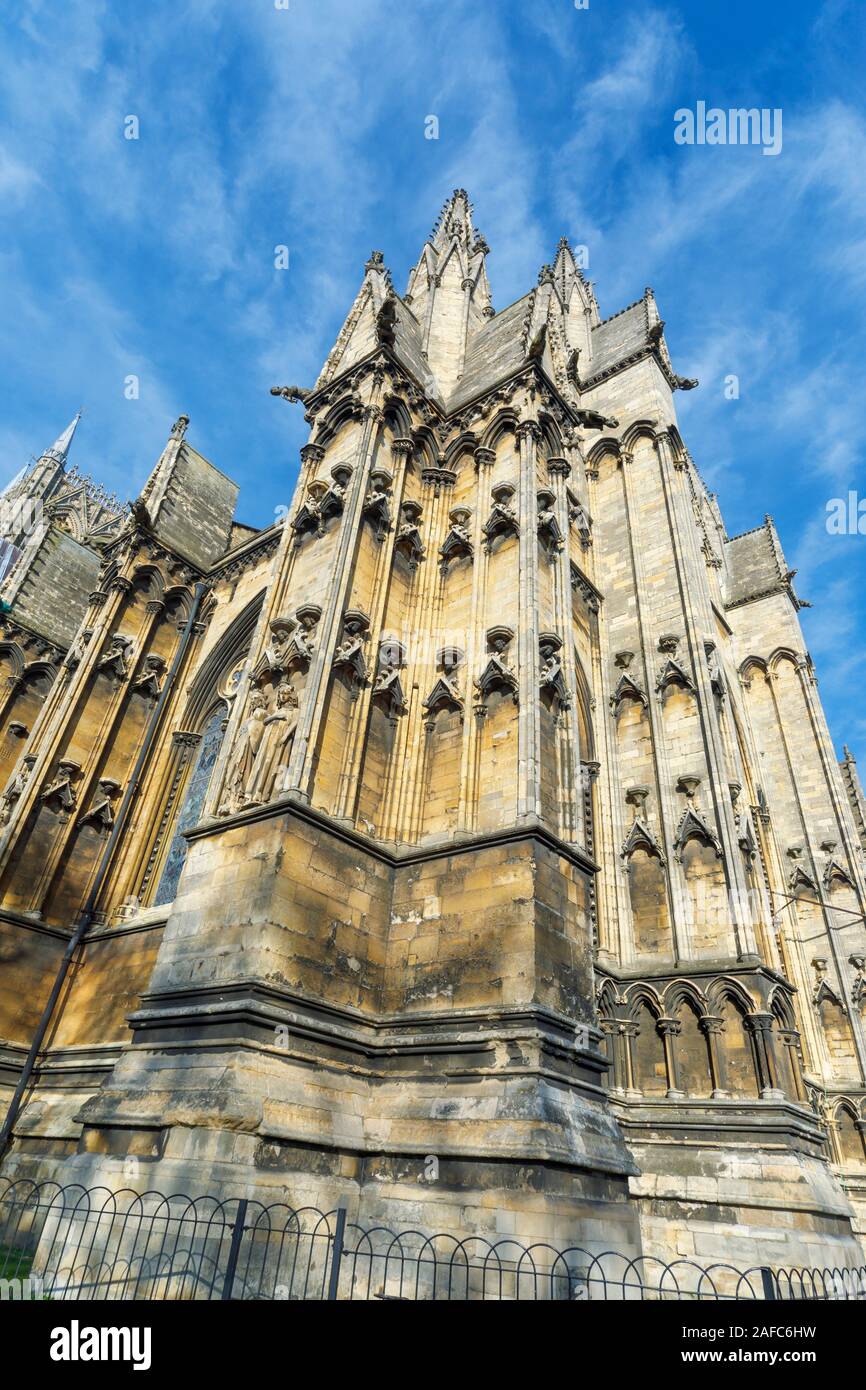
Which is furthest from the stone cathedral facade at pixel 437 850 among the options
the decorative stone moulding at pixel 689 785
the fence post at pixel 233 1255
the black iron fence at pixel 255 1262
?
the fence post at pixel 233 1255

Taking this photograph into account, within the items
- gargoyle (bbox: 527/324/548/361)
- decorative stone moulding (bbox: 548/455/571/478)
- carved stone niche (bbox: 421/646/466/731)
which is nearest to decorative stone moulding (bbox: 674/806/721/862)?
carved stone niche (bbox: 421/646/466/731)

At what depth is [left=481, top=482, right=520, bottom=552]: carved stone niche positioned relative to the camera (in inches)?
453

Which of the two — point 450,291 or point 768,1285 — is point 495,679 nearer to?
point 768,1285

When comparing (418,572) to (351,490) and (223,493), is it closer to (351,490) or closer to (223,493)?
(351,490)

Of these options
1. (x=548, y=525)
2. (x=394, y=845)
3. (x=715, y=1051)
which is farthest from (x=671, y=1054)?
(x=548, y=525)

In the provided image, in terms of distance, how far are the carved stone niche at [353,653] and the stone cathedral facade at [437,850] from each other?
0.12 ft

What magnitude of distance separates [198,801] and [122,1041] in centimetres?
456

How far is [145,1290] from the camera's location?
539 centimetres

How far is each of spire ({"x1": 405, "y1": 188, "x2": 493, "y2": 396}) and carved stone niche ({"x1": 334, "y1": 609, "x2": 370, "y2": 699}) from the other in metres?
7.61

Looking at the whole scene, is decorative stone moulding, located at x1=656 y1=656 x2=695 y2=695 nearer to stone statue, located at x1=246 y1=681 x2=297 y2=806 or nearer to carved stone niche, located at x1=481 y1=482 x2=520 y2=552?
carved stone niche, located at x1=481 y1=482 x2=520 y2=552

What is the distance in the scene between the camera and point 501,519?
11.5 m
